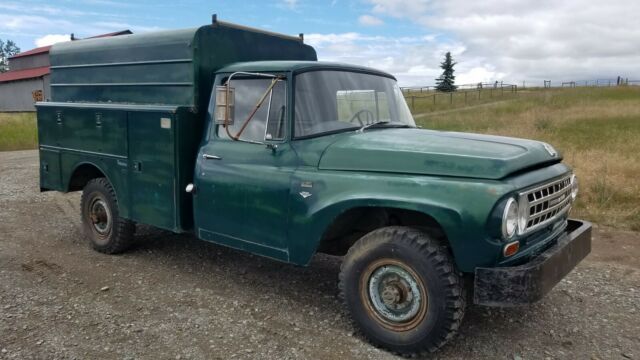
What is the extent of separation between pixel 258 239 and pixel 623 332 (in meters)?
3.01

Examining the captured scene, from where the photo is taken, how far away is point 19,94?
41844 millimetres

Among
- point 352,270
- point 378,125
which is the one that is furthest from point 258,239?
point 378,125

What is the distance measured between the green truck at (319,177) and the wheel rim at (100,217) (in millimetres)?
21

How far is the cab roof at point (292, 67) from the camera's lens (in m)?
4.16

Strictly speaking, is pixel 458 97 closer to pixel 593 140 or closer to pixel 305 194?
pixel 593 140

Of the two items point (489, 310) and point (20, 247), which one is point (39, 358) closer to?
point (20, 247)

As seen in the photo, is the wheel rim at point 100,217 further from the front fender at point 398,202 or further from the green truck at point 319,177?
the front fender at point 398,202

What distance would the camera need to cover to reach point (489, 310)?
4.44 m

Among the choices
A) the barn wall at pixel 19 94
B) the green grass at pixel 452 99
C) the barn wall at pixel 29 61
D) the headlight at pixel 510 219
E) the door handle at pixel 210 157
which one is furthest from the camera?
the barn wall at pixel 29 61

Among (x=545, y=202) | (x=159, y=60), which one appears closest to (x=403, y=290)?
(x=545, y=202)

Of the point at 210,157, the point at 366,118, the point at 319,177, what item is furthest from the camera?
the point at 210,157

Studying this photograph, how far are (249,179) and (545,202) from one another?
2304 mm

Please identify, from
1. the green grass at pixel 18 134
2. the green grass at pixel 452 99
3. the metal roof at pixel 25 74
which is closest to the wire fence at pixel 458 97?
the green grass at pixel 452 99

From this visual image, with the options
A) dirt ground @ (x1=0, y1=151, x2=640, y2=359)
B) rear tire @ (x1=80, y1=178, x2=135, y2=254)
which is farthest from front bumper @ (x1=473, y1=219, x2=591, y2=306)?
rear tire @ (x1=80, y1=178, x2=135, y2=254)
